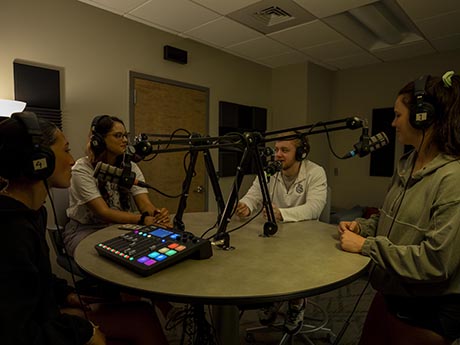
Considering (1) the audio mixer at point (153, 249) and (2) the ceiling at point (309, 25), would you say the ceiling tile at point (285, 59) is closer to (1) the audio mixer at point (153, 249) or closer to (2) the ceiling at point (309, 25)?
(2) the ceiling at point (309, 25)

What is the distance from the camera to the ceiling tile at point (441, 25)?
2887 millimetres

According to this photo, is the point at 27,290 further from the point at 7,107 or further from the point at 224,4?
the point at 224,4

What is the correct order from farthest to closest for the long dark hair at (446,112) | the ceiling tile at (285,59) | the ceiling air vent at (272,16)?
the ceiling tile at (285,59) → the ceiling air vent at (272,16) → the long dark hair at (446,112)

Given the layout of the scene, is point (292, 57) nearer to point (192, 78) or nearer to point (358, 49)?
point (358, 49)

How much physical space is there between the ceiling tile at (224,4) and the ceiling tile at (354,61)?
6.52ft

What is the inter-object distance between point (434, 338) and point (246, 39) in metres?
3.17

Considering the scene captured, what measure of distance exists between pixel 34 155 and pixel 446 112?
1350 millimetres

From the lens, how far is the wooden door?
3080 mm

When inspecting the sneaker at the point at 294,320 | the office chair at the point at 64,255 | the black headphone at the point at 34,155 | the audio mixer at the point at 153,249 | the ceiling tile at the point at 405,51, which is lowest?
the sneaker at the point at 294,320

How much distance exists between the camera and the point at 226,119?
3.91 m

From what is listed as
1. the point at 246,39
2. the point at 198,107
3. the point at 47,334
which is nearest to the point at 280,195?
the point at 47,334


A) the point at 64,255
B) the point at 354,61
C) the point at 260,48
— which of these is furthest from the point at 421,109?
the point at 354,61

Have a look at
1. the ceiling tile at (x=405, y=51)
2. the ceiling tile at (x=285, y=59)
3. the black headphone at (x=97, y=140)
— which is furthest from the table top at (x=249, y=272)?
the ceiling tile at (x=405, y=51)

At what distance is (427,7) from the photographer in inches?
106
